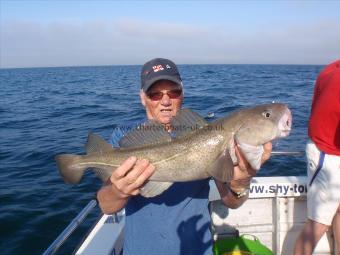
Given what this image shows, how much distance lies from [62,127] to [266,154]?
14.3 m

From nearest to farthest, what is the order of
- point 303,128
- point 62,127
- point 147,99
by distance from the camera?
1. point 147,99
2. point 303,128
3. point 62,127

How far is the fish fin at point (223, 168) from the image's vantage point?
2.97 meters

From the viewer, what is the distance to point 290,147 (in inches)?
456

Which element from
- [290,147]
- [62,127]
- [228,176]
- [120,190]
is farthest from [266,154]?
[62,127]

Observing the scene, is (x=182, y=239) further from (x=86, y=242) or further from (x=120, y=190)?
(x=86, y=242)

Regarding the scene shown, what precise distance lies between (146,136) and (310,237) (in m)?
2.55

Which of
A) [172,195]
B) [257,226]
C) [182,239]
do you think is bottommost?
[257,226]

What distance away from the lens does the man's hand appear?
9.57ft

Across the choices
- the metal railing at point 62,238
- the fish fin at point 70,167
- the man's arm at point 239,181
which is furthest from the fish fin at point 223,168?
the metal railing at point 62,238

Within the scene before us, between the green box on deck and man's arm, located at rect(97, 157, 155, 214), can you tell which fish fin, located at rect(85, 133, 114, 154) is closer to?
man's arm, located at rect(97, 157, 155, 214)

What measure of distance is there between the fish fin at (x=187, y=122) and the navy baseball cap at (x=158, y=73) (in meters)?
0.57

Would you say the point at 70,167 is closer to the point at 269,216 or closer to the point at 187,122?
the point at 187,122

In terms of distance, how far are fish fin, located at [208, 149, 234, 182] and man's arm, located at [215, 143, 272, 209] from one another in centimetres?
10

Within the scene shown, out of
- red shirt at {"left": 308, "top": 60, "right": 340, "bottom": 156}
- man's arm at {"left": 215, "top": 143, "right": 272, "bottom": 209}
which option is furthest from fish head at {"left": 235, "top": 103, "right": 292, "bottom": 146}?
red shirt at {"left": 308, "top": 60, "right": 340, "bottom": 156}
